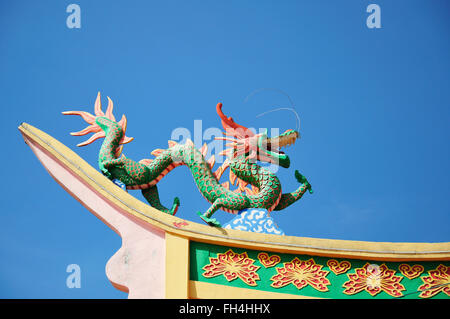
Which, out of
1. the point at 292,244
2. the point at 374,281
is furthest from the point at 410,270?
the point at 292,244

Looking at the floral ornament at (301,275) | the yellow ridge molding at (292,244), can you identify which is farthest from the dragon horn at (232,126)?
the floral ornament at (301,275)

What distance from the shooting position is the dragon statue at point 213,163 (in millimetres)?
8055

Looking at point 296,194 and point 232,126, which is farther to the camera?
point 232,126

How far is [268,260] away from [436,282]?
1.92m

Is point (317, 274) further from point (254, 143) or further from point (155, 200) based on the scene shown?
point (155, 200)

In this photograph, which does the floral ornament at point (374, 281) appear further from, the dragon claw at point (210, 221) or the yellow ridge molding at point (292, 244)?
the dragon claw at point (210, 221)

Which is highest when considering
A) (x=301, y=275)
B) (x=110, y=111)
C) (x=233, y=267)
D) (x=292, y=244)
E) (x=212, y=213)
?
(x=110, y=111)

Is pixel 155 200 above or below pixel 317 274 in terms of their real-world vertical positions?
above

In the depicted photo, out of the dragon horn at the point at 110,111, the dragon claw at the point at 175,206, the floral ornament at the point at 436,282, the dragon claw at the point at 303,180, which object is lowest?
the floral ornament at the point at 436,282

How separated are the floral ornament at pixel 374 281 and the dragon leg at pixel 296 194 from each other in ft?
4.21

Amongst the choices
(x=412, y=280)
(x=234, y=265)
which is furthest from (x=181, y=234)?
(x=412, y=280)

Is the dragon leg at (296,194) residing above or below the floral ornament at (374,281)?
above

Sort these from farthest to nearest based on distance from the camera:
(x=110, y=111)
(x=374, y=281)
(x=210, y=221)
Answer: (x=110, y=111), (x=210, y=221), (x=374, y=281)

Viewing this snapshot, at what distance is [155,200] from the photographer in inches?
326
